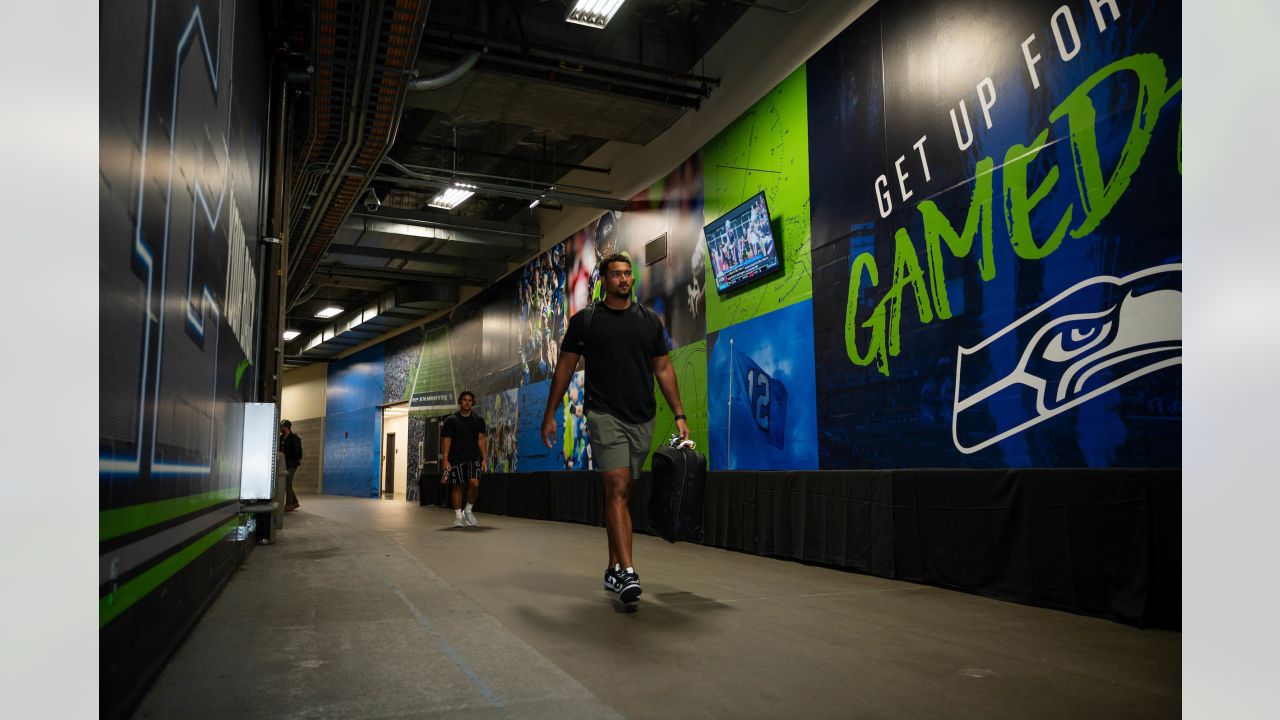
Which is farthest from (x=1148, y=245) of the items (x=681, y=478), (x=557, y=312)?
(x=557, y=312)

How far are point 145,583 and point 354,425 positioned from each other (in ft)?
75.0

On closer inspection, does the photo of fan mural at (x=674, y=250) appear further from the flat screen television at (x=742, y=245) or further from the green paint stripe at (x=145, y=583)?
the green paint stripe at (x=145, y=583)

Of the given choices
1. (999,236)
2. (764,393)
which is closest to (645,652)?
(999,236)

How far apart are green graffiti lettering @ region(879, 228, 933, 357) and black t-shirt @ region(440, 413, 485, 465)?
16.6 feet

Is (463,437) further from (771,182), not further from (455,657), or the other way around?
(455,657)

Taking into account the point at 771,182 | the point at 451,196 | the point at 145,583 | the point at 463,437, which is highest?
the point at 451,196

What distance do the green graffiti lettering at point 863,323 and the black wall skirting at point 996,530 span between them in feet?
Answer: 3.02

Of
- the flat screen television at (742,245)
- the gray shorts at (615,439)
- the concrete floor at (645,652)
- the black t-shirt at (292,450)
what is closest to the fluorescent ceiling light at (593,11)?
the flat screen television at (742,245)

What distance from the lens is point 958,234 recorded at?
17.8 feet

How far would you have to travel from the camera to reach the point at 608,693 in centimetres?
235

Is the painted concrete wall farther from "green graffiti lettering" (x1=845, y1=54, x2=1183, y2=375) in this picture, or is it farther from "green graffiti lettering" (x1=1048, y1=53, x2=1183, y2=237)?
"green graffiti lettering" (x1=1048, y1=53, x2=1183, y2=237)
